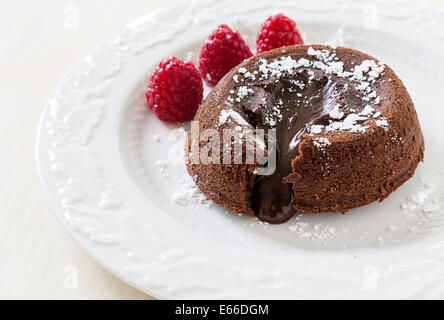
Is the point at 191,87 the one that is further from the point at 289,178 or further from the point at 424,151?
the point at 424,151

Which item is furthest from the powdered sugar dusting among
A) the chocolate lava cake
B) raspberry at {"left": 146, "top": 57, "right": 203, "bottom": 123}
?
raspberry at {"left": 146, "top": 57, "right": 203, "bottom": 123}

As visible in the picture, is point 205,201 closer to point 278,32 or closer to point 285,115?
point 285,115

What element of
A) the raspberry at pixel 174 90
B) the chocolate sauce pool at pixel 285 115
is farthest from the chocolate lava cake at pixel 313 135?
the raspberry at pixel 174 90

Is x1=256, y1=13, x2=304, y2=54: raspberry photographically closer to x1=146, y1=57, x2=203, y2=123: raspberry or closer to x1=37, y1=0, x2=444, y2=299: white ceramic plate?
x1=37, y1=0, x2=444, y2=299: white ceramic plate

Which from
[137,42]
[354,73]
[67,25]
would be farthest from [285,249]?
[67,25]

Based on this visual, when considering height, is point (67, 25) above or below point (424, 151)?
above
